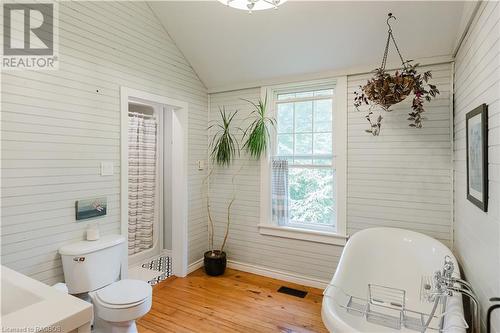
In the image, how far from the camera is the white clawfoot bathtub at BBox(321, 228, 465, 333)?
207 centimetres

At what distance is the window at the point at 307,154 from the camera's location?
315cm

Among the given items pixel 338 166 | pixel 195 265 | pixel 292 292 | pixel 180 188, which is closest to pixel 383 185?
pixel 338 166

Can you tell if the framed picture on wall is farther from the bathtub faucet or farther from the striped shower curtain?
the striped shower curtain

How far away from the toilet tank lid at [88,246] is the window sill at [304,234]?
1686 mm

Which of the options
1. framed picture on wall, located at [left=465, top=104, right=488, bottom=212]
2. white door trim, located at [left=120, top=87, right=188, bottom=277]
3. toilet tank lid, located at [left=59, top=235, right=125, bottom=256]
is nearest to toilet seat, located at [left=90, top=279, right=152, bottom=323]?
toilet tank lid, located at [left=59, top=235, right=125, bottom=256]

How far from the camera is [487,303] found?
1.51 m

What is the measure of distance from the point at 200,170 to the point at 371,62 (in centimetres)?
239

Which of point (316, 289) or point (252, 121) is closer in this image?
point (316, 289)

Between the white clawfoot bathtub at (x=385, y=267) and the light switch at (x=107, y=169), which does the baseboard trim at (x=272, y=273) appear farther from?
the light switch at (x=107, y=169)

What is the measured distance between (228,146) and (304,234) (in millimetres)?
1459

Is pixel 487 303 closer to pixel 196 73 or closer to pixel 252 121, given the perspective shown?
pixel 252 121

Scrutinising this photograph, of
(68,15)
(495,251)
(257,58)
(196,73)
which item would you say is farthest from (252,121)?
(495,251)

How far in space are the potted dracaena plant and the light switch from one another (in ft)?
4.57

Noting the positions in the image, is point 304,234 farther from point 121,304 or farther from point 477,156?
point 121,304
